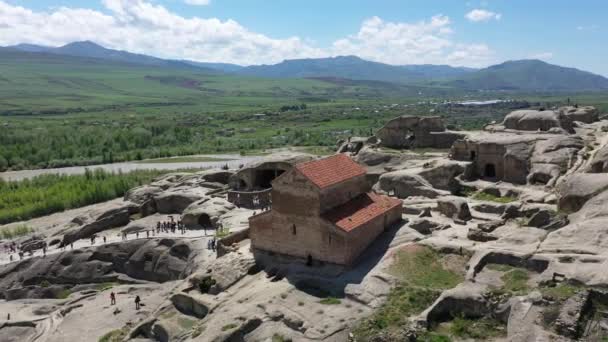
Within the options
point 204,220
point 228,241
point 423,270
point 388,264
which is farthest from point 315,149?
point 423,270

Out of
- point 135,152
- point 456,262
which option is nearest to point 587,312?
point 456,262

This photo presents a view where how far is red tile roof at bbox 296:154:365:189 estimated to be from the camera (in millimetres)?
32062

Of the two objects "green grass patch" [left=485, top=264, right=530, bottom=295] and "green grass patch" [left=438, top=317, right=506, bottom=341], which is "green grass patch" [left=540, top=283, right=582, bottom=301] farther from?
"green grass patch" [left=438, top=317, right=506, bottom=341]

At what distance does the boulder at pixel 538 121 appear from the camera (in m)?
51.3

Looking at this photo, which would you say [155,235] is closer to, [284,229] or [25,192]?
[284,229]

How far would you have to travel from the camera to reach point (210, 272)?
3412cm

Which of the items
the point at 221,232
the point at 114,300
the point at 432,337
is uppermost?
the point at 432,337

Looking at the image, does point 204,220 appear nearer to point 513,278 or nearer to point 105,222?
point 105,222

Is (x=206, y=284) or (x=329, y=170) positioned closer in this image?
(x=206, y=284)

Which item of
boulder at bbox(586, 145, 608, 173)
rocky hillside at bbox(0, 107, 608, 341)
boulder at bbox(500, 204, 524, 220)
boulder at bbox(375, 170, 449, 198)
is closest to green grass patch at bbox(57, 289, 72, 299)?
rocky hillside at bbox(0, 107, 608, 341)

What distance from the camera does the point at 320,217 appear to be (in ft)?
103

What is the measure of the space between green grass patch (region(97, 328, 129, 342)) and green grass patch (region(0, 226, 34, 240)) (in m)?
28.9

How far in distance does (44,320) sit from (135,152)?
3205 inches

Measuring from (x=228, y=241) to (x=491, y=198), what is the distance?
64.2 ft
